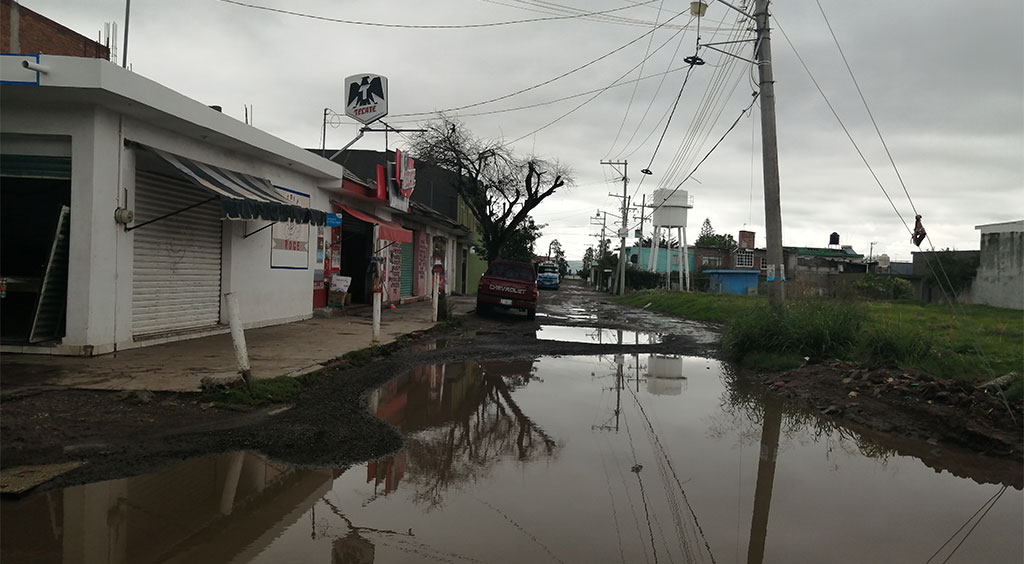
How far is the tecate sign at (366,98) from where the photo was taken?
18.4 m

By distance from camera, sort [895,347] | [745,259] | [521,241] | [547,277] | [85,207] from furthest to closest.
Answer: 1. [745,259]
2. [547,277]
3. [521,241]
4. [895,347]
5. [85,207]

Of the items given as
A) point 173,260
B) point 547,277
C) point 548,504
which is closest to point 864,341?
point 548,504

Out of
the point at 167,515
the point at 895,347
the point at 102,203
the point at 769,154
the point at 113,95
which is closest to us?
the point at 167,515

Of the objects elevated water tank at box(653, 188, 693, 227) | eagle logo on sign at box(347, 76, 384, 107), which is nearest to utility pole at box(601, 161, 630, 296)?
elevated water tank at box(653, 188, 693, 227)

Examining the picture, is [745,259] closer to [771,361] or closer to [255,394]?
[771,361]

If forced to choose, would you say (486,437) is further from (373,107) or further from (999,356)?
(373,107)

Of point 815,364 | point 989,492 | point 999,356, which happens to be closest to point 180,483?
point 989,492

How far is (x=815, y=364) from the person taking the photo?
34.1 ft

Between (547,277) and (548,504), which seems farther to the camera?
(547,277)

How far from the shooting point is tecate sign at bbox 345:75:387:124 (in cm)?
1841

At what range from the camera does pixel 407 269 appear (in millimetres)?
25609

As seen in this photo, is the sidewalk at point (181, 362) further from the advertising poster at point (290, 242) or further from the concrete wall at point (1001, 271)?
the concrete wall at point (1001, 271)

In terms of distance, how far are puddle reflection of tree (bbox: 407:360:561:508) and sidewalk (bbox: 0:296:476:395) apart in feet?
8.54

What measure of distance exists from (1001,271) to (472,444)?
110ft
